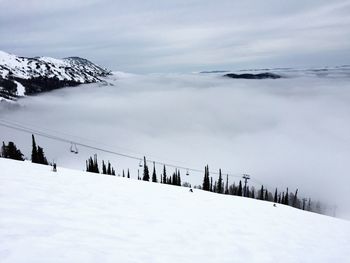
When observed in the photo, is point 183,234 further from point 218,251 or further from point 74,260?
point 74,260

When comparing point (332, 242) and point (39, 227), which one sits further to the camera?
point (332, 242)

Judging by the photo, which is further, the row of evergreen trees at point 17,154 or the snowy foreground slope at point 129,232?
the row of evergreen trees at point 17,154

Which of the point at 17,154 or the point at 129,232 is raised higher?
the point at 129,232

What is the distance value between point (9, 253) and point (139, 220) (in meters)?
6.80

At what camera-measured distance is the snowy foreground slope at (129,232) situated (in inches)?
329

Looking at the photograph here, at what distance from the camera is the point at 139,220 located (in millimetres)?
13297

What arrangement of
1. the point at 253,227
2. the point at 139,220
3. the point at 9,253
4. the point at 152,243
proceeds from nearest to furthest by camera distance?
the point at 9,253 < the point at 152,243 < the point at 139,220 < the point at 253,227

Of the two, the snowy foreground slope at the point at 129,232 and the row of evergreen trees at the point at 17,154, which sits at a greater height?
the snowy foreground slope at the point at 129,232

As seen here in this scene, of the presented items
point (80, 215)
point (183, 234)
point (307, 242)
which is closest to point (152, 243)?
point (183, 234)

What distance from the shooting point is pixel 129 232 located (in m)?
11.2

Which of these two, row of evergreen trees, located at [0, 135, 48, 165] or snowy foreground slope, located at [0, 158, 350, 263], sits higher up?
snowy foreground slope, located at [0, 158, 350, 263]

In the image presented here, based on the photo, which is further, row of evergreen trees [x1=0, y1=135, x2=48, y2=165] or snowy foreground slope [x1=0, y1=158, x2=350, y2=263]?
row of evergreen trees [x1=0, y1=135, x2=48, y2=165]

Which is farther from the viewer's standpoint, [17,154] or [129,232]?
[17,154]

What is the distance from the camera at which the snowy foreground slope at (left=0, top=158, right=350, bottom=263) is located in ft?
27.4
